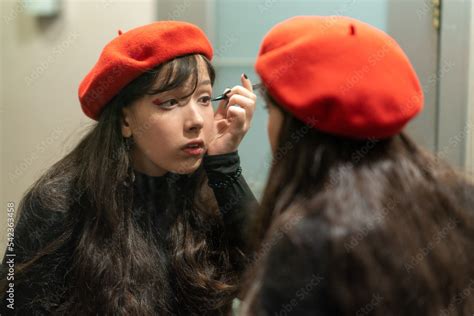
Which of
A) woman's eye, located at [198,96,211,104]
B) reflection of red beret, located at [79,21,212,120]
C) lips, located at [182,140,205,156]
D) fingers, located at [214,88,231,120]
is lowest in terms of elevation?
lips, located at [182,140,205,156]

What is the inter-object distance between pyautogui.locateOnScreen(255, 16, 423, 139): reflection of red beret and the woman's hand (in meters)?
0.31

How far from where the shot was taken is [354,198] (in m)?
0.63

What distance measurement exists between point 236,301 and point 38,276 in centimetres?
38

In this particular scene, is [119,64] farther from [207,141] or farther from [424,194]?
[424,194]

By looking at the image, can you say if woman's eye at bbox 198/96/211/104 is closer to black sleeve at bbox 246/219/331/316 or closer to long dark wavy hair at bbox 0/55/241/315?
long dark wavy hair at bbox 0/55/241/315

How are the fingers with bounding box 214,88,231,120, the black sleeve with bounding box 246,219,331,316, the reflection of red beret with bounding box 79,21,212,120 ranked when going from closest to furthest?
1. the black sleeve with bounding box 246,219,331,316
2. the reflection of red beret with bounding box 79,21,212,120
3. the fingers with bounding box 214,88,231,120

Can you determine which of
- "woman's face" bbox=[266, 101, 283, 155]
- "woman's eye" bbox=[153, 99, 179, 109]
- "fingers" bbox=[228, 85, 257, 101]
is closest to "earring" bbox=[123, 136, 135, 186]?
"woman's eye" bbox=[153, 99, 179, 109]

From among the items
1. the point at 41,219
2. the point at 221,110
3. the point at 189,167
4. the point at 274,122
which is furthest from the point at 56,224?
the point at 274,122

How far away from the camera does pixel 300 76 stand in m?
0.66

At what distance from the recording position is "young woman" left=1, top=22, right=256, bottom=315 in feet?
3.17

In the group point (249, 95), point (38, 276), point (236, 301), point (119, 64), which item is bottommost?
point (236, 301)

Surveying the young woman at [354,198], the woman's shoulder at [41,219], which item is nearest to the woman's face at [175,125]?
the woman's shoulder at [41,219]

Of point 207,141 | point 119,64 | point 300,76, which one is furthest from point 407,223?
point 119,64

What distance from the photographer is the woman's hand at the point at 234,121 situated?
1.00m
